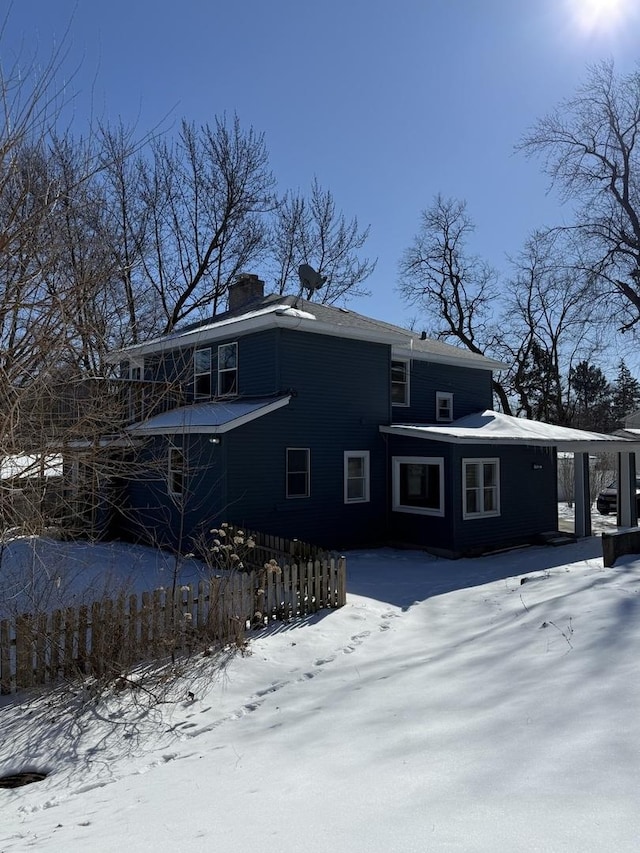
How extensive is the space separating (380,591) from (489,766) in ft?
26.0

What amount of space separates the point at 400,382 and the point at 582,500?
654 cm

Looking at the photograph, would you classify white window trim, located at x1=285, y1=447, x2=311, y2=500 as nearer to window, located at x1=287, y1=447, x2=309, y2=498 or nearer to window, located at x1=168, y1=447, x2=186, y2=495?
window, located at x1=287, y1=447, x2=309, y2=498

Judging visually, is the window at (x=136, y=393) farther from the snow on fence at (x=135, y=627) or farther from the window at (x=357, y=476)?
the window at (x=357, y=476)

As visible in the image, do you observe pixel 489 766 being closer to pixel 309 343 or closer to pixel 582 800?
pixel 582 800

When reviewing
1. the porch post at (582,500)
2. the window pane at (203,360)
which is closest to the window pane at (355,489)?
the window pane at (203,360)

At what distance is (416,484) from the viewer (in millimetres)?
16969

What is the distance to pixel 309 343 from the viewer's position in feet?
50.8

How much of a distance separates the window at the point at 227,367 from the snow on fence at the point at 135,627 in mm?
7838

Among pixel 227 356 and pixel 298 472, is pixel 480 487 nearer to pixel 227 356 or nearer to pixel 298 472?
pixel 298 472

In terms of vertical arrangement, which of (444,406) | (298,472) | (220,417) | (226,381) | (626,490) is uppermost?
(226,381)

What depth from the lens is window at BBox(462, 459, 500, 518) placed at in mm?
15977

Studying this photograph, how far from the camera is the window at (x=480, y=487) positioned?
629 inches

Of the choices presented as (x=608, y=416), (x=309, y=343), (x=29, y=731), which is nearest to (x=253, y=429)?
(x=309, y=343)

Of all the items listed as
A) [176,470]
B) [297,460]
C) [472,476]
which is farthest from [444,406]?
[176,470]
